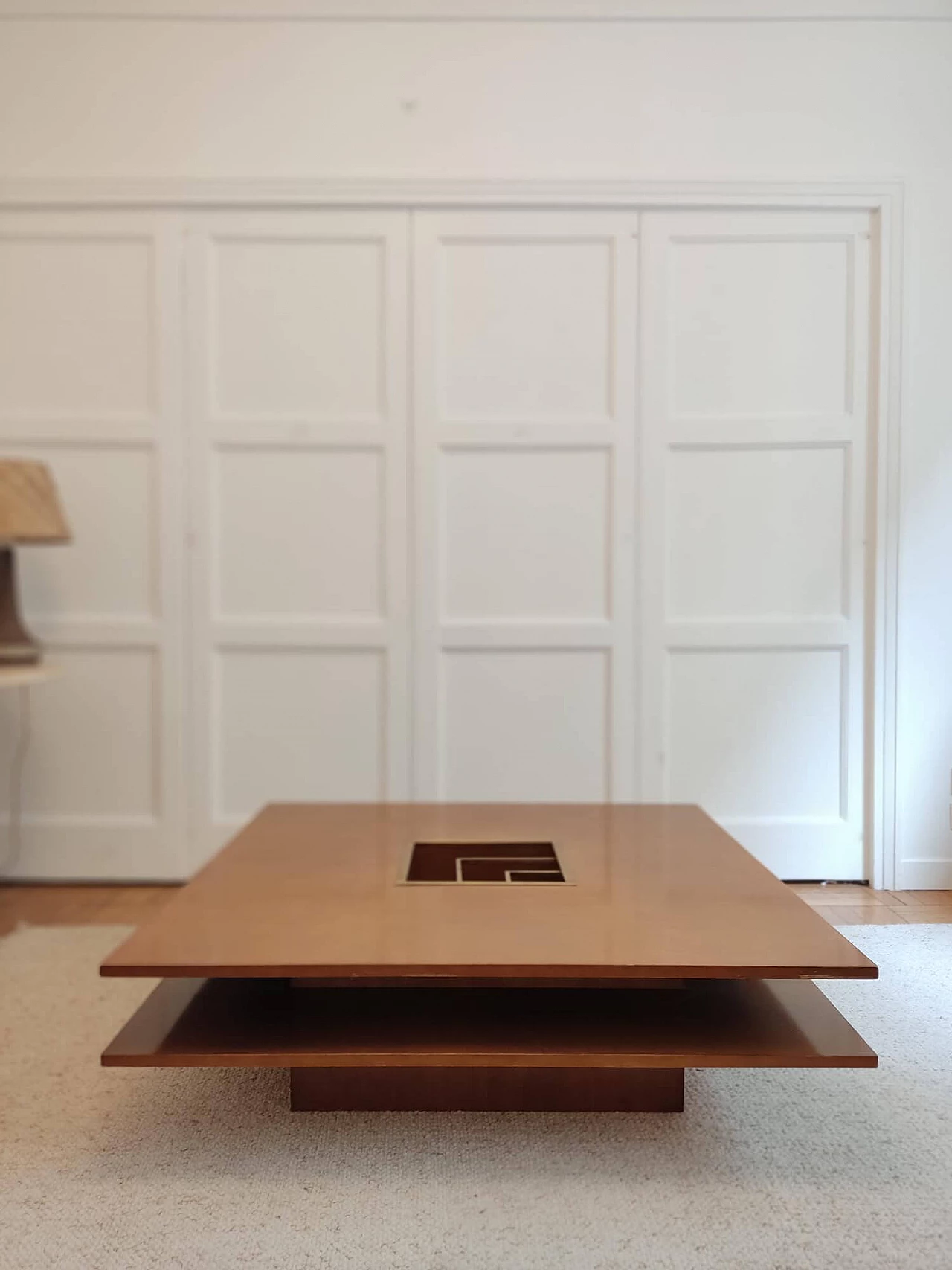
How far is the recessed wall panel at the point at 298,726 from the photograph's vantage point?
12.1ft

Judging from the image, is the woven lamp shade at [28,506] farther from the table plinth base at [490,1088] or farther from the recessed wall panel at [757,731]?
the recessed wall panel at [757,731]

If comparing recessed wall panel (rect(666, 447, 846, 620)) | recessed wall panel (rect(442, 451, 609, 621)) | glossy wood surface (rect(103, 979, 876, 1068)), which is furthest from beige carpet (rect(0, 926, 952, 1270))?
recessed wall panel (rect(442, 451, 609, 621))

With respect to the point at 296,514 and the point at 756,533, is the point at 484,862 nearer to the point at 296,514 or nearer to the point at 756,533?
the point at 296,514

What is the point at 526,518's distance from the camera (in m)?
3.67

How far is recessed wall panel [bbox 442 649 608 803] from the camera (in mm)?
3674

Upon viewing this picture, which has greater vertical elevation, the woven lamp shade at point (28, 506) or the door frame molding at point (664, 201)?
the door frame molding at point (664, 201)

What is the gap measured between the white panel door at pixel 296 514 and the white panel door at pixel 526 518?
123 millimetres

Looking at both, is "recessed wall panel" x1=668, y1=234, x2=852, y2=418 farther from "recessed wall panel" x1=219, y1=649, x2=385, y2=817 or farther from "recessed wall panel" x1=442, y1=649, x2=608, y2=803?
"recessed wall panel" x1=219, y1=649, x2=385, y2=817

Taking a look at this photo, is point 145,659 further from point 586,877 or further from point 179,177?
point 586,877

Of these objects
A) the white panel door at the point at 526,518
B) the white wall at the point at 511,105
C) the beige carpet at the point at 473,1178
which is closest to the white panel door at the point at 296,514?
the white panel door at the point at 526,518

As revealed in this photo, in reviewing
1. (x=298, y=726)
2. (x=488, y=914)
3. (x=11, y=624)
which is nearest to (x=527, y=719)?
(x=298, y=726)

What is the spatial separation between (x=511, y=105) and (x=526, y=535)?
1399 mm

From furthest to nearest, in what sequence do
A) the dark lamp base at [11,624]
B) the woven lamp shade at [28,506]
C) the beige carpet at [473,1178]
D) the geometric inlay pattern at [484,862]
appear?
the dark lamp base at [11,624], the woven lamp shade at [28,506], the geometric inlay pattern at [484,862], the beige carpet at [473,1178]

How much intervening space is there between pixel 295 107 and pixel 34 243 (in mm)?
967
